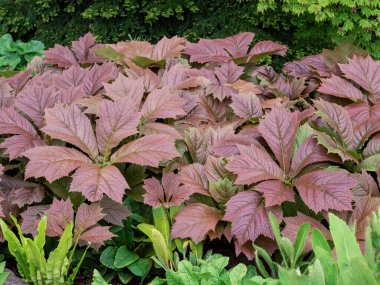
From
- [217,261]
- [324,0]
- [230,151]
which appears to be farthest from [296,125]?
[324,0]

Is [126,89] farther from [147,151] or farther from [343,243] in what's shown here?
[343,243]

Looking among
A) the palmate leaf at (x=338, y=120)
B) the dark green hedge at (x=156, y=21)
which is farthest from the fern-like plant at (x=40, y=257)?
the dark green hedge at (x=156, y=21)

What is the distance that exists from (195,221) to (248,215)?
0.18 metres

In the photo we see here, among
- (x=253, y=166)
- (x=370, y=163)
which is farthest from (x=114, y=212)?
(x=370, y=163)

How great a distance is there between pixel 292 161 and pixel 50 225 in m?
0.87

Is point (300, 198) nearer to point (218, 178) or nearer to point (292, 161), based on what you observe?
point (292, 161)

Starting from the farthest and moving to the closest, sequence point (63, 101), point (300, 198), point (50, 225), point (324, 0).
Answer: point (324, 0) → point (63, 101) → point (300, 198) → point (50, 225)

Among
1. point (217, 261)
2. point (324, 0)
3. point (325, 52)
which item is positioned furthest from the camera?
point (324, 0)

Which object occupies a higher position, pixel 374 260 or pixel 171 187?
pixel 374 260

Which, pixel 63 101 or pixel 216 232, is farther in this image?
pixel 63 101

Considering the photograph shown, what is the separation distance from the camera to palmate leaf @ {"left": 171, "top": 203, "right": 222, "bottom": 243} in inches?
69.4

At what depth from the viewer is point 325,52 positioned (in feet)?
9.00

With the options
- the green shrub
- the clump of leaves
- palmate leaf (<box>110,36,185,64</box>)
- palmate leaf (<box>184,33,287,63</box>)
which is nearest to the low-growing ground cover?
palmate leaf (<box>110,36,185,64</box>)

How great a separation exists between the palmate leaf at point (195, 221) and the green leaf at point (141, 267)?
6.5 inches
